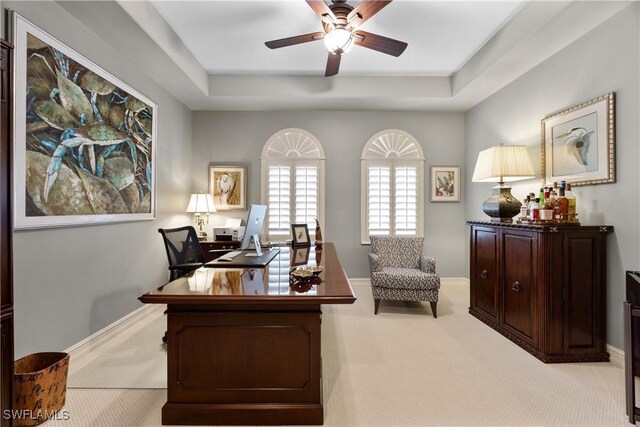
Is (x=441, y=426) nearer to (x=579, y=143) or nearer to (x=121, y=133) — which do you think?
(x=579, y=143)

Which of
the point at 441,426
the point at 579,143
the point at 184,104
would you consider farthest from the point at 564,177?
the point at 184,104

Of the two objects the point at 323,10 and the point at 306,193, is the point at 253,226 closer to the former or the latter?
the point at 323,10

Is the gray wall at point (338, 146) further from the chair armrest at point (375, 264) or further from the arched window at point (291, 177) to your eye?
the chair armrest at point (375, 264)

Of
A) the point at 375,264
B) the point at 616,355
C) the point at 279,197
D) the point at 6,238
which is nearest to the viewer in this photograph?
the point at 6,238

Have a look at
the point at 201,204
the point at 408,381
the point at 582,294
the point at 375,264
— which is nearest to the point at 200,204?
the point at 201,204

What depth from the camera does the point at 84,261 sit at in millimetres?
2578

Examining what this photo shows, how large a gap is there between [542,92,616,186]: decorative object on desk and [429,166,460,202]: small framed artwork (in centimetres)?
169

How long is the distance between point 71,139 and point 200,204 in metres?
2.03

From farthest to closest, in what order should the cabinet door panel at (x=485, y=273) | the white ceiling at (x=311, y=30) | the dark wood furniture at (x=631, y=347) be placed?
the cabinet door panel at (x=485, y=273) < the white ceiling at (x=311, y=30) < the dark wood furniture at (x=631, y=347)

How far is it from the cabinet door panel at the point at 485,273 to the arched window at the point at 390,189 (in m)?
1.40

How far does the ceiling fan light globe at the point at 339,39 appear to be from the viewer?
2.39 metres

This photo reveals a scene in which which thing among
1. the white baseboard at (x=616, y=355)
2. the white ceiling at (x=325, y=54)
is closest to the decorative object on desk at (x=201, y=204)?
the white ceiling at (x=325, y=54)

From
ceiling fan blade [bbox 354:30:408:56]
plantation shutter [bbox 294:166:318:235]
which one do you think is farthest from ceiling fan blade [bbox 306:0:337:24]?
plantation shutter [bbox 294:166:318:235]

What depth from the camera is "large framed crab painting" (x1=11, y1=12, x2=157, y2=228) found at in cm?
204
